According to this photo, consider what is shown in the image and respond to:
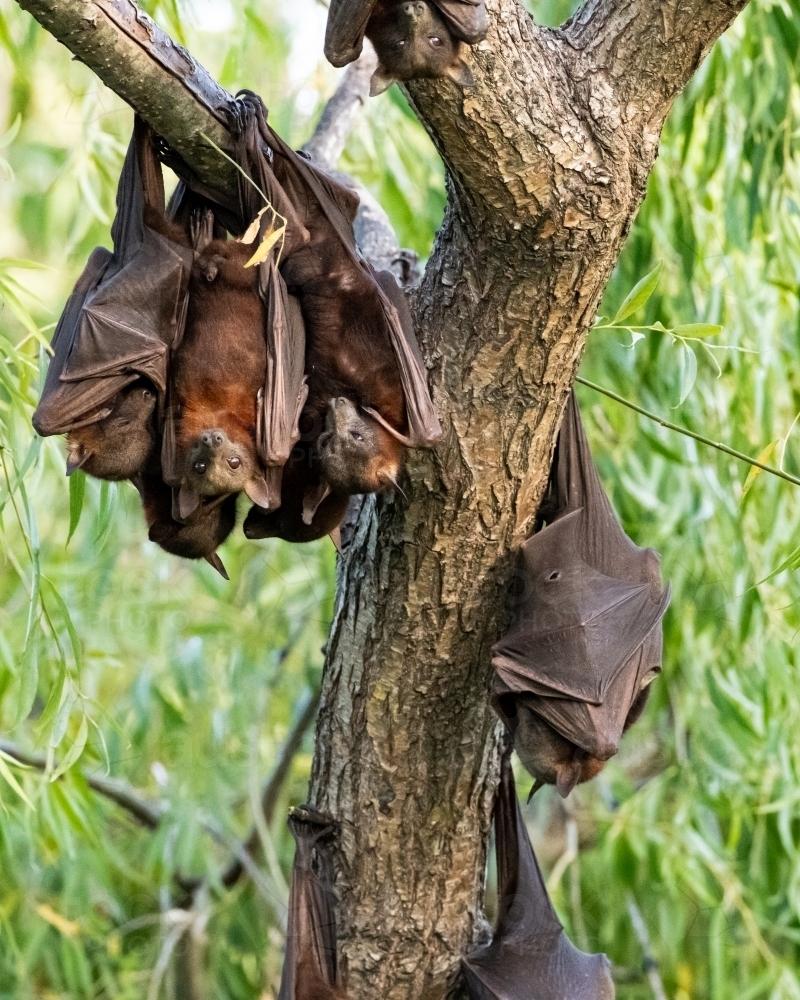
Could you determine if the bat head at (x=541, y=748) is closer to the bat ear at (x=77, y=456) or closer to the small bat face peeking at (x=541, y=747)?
the small bat face peeking at (x=541, y=747)

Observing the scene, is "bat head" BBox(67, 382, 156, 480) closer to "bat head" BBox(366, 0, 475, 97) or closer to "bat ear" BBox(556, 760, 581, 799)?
"bat head" BBox(366, 0, 475, 97)

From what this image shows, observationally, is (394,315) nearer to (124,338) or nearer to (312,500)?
(312,500)

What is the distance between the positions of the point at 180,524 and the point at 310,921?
107cm

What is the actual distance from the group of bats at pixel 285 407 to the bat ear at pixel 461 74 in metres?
0.41

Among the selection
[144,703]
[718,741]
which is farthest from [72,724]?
[718,741]

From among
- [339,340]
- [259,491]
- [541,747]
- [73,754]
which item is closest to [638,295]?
[339,340]

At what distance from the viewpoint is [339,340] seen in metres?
2.39

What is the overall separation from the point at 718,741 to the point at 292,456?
2.29 meters

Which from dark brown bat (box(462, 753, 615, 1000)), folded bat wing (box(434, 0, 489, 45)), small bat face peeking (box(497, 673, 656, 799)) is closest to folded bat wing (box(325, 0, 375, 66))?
folded bat wing (box(434, 0, 489, 45))

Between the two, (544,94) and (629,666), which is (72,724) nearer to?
(629,666)

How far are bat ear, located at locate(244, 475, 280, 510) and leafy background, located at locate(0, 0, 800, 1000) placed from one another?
3.14 feet

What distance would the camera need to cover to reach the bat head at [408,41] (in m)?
1.59

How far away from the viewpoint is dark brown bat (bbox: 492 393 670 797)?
8.05 feet

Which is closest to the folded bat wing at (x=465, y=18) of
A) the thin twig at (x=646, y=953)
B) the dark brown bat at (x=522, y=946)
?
the dark brown bat at (x=522, y=946)
